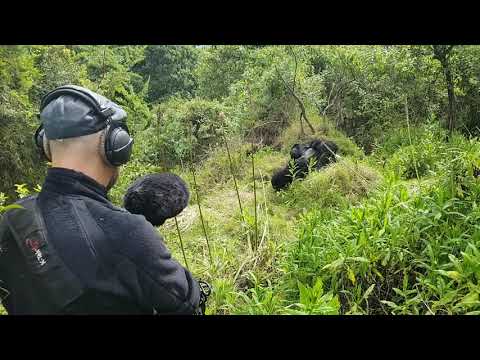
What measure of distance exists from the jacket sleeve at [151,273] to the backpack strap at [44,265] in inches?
5.6

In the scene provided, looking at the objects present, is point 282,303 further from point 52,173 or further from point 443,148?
point 443,148

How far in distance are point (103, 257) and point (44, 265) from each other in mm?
160

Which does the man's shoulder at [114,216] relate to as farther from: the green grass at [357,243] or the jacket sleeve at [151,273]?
the green grass at [357,243]

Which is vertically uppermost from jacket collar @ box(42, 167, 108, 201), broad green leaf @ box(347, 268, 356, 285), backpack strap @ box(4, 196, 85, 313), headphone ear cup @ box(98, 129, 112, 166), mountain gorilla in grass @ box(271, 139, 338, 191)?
headphone ear cup @ box(98, 129, 112, 166)

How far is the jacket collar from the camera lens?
117 centimetres

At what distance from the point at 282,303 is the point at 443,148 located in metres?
1.47

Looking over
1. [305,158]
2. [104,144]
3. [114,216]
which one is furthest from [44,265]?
[305,158]

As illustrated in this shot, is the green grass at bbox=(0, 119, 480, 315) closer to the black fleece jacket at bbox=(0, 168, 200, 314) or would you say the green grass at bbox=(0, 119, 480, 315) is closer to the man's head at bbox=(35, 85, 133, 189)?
the black fleece jacket at bbox=(0, 168, 200, 314)

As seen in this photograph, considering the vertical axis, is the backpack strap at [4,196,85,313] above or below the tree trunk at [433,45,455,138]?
below

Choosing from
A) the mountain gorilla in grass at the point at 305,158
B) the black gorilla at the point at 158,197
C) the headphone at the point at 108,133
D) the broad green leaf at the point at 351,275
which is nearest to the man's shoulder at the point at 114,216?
the headphone at the point at 108,133

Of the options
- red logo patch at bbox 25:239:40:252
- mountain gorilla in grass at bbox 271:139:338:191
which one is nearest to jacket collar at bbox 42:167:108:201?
red logo patch at bbox 25:239:40:252

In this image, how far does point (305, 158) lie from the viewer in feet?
11.6

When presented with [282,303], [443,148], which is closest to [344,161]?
[443,148]
